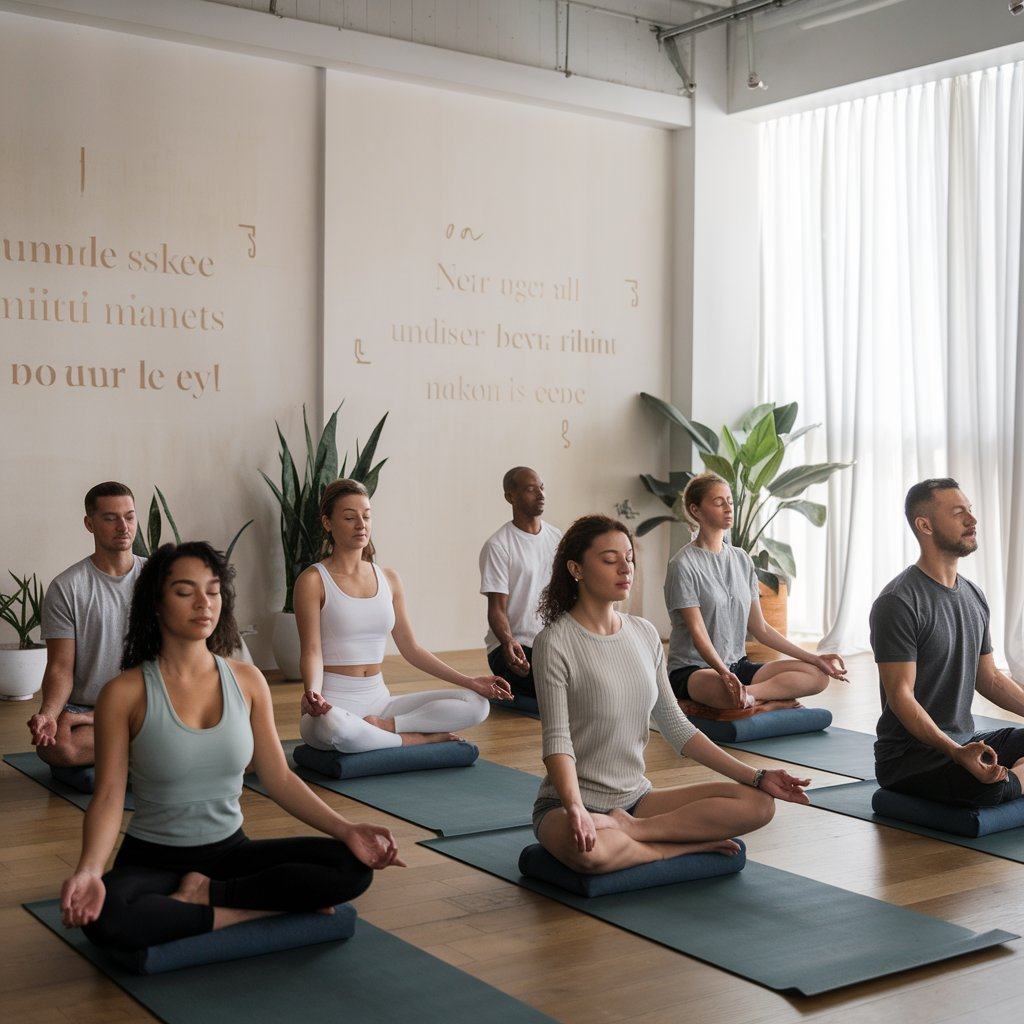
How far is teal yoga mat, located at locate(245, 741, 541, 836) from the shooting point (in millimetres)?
3672

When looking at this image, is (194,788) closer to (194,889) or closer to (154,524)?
(194,889)

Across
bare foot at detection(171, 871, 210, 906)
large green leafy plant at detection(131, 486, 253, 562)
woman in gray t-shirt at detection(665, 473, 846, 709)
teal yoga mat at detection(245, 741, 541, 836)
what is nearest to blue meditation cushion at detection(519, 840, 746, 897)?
teal yoga mat at detection(245, 741, 541, 836)

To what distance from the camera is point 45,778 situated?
162 inches

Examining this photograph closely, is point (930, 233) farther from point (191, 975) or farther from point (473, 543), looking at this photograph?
point (191, 975)

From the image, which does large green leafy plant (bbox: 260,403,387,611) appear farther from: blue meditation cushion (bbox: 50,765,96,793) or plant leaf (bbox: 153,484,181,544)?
blue meditation cushion (bbox: 50,765,96,793)

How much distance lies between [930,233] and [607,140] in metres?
1.83

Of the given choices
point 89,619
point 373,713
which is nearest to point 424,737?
point 373,713

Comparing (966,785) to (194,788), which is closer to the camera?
(194,788)

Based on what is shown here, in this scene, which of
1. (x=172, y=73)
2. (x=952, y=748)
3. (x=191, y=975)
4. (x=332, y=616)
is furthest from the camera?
(x=172, y=73)

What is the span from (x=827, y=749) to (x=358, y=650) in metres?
1.69

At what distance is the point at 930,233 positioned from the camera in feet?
22.1

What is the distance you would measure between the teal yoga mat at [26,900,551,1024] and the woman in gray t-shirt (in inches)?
86.0

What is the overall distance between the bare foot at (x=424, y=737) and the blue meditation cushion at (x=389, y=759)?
28mm

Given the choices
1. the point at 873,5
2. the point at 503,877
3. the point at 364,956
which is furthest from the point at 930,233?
the point at 364,956
